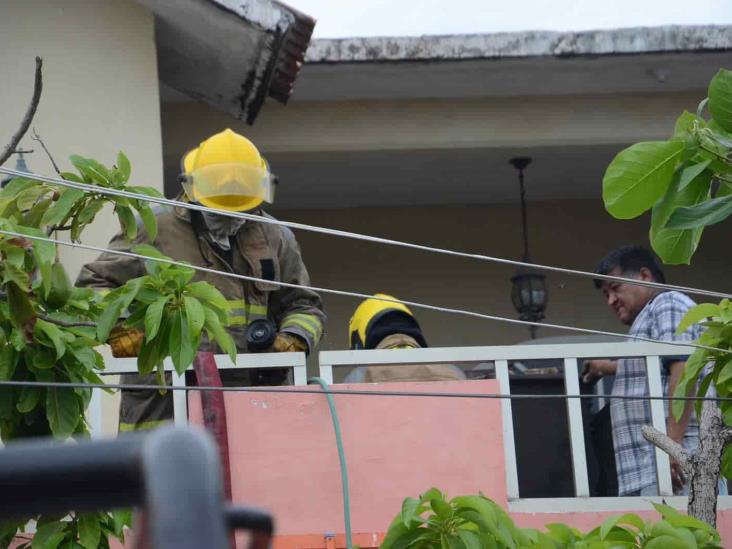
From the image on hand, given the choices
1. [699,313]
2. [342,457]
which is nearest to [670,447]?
[699,313]

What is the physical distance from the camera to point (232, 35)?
7.86 m

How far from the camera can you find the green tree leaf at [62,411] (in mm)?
4047

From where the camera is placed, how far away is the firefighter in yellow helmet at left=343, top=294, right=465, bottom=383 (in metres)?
5.70

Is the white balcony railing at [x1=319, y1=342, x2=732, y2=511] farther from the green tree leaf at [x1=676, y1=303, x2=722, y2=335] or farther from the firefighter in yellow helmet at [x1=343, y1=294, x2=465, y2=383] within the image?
the green tree leaf at [x1=676, y1=303, x2=722, y2=335]

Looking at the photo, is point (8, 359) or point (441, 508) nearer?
point (8, 359)

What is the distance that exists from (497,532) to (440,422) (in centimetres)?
157

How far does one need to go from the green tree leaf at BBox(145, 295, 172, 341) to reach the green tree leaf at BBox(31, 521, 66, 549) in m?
0.70

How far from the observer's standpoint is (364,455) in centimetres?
557

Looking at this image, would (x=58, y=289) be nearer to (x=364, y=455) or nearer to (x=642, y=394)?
(x=364, y=455)

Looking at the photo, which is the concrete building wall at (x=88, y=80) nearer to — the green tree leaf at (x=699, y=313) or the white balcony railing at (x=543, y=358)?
the white balcony railing at (x=543, y=358)

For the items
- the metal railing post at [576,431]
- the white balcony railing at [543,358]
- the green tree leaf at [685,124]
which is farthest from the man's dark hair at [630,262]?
the green tree leaf at [685,124]

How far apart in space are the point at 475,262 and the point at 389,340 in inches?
182

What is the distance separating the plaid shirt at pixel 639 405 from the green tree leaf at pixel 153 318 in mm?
2447

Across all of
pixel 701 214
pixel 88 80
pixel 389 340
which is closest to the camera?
pixel 701 214
